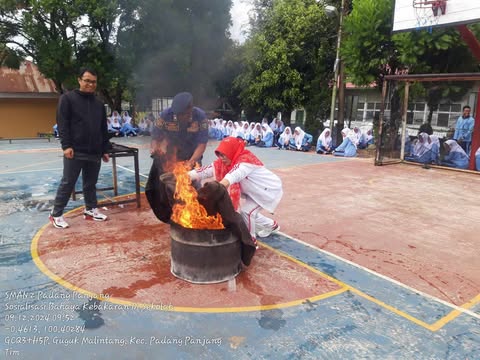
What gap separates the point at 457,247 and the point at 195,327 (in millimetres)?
3386

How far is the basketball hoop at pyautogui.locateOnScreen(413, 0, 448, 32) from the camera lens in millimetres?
8977

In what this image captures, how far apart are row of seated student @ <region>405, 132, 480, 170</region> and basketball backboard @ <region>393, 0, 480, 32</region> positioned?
305cm

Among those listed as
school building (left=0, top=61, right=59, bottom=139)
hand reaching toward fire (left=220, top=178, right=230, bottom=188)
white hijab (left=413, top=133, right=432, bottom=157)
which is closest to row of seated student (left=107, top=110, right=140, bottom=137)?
school building (left=0, top=61, right=59, bottom=139)

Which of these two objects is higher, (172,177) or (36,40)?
(36,40)

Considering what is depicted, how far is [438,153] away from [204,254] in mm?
9633

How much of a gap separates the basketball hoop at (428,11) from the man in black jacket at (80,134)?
8352mm

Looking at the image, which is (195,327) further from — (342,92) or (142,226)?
(342,92)

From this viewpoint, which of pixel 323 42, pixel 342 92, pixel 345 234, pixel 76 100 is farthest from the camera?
pixel 323 42

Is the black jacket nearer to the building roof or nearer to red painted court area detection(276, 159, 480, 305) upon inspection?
red painted court area detection(276, 159, 480, 305)

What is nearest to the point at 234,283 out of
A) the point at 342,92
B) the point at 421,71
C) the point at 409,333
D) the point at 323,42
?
the point at 409,333

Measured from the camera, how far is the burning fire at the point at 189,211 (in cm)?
332

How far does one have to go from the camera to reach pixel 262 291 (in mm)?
3242

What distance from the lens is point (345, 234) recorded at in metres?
4.80

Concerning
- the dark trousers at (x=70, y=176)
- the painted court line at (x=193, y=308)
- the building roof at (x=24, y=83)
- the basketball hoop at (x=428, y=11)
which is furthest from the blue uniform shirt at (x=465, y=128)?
the building roof at (x=24, y=83)
